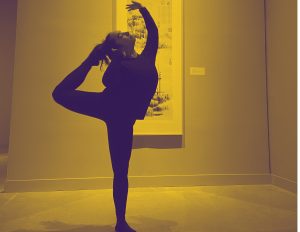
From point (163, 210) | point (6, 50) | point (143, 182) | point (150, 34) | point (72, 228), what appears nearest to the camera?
point (150, 34)

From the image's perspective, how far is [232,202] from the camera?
287 centimetres

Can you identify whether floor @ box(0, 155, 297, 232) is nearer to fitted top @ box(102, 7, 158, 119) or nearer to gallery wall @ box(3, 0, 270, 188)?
gallery wall @ box(3, 0, 270, 188)

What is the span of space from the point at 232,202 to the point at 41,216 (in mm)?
1679

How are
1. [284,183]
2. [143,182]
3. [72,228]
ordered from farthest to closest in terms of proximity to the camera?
1. [143,182]
2. [284,183]
3. [72,228]

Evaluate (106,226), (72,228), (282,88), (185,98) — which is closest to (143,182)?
(185,98)

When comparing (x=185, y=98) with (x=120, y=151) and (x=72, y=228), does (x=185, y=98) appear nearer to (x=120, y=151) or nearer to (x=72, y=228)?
(x=120, y=151)

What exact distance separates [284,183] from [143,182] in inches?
62.6

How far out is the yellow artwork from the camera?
3.64 meters

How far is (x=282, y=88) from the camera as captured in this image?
3.52 m

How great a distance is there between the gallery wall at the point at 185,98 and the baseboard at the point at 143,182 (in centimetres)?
4

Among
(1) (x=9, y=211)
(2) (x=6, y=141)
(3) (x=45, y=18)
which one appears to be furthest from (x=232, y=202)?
(2) (x=6, y=141)

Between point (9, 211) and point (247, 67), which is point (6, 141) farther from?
point (247, 67)

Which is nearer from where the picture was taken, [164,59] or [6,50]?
[164,59]

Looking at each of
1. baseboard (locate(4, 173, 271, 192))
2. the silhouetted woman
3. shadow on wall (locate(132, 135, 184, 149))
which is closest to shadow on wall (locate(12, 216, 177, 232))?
the silhouetted woman
